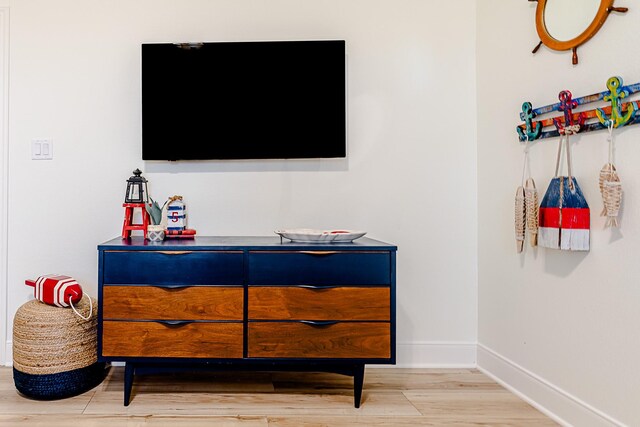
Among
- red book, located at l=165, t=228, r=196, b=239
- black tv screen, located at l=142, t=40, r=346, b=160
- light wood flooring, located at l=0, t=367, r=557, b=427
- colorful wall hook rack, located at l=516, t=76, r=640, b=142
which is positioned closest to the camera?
colorful wall hook rack, located at l=516, t=76, r=640, b=142

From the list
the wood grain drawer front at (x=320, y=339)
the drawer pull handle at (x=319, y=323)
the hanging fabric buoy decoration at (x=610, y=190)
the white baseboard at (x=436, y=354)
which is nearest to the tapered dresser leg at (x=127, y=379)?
the wood grain drawer front at (x=320, y=339)

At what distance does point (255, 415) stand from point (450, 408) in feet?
2.75

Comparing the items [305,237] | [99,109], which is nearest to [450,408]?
[305,237]

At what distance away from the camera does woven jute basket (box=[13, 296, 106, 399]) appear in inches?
73.7

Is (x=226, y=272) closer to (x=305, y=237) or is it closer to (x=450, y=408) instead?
(x=305, y=237)

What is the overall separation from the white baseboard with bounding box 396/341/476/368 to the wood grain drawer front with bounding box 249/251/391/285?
0.72 m

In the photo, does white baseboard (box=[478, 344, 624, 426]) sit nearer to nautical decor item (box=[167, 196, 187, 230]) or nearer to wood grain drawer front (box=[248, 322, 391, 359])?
wood grain drawer front (box=[248, 322, 391, 359])

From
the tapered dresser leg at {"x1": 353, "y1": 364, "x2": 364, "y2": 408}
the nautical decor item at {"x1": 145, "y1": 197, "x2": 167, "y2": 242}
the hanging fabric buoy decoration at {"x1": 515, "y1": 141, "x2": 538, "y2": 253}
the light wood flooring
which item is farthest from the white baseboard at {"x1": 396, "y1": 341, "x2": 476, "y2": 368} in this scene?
the nautical decor item at {"x1": 145, "y1": 197, "x2": 167, "y2": 242}

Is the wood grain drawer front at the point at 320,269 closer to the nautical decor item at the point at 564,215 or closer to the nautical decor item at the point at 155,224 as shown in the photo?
the nautical decor item at the point at 155,224

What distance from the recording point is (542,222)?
1718 mm

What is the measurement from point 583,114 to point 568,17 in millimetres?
414

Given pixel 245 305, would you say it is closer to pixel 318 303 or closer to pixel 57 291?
pixel 318 303

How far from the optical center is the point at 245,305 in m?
1.83

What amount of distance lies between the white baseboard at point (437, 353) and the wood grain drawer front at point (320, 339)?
58cm
